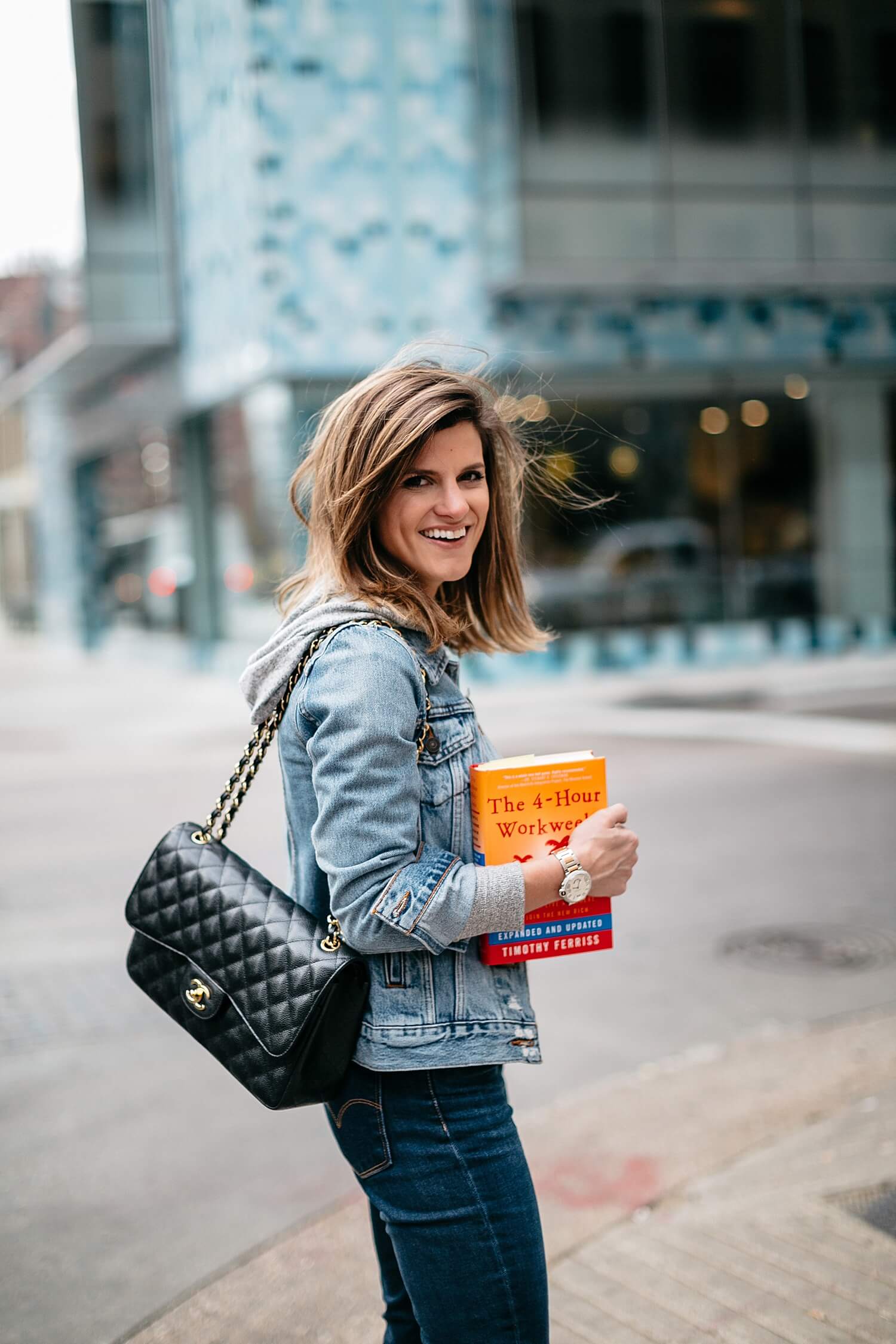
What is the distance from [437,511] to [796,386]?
18074mm

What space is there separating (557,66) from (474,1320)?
17.2m

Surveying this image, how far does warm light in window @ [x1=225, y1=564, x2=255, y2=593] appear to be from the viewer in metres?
18.9

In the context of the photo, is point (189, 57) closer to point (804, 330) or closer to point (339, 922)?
point (804, 330)

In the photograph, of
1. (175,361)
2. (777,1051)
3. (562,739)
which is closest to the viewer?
(777,1051)

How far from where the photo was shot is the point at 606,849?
1976 millimetres

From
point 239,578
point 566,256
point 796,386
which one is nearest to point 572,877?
point 566,256

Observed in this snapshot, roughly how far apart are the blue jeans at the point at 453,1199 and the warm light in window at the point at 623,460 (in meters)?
16.6

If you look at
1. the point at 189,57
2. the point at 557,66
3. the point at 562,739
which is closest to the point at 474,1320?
the point at 562,739

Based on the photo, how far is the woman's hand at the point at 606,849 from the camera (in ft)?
6.45

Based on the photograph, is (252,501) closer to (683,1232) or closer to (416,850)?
(683,1232)

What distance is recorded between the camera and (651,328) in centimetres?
1822

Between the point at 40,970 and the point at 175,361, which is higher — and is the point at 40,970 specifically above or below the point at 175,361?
below

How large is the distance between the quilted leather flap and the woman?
0.30 feet

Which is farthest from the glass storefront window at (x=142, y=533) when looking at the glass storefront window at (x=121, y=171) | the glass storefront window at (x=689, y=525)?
the glass storefront window at (x=689, y=525)
